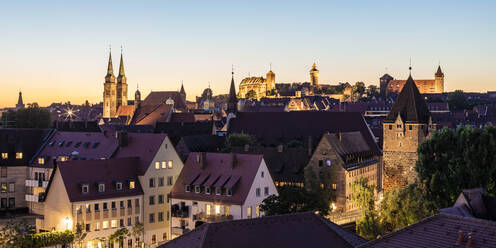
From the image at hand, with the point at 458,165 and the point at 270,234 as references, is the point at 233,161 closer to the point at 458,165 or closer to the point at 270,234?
the point at 458,165

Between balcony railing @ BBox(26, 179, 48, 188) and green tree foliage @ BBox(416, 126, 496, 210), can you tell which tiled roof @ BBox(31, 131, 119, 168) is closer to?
balcony railing @ BBox(26, 179, 48, 188)

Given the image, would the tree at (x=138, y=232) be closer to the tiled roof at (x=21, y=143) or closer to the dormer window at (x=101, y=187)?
the dormer window at (x=101, y=187)

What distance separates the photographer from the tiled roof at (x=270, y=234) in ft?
95.0

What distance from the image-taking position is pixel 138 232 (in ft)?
197

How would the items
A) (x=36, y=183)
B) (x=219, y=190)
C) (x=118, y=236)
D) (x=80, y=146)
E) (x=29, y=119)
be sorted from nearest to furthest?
(x=118, y=236) < (x=219, y=190) < (x=36, y=183) < (x=80, y=146) < (x=29, y=119)

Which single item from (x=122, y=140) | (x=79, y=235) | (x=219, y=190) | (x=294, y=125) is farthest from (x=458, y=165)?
(x=294, y=125)

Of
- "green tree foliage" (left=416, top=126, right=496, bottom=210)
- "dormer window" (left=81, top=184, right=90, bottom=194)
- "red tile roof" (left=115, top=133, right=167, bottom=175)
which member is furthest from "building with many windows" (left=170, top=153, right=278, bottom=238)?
"green tree foliage" (left=416, top=126, right=496, bottom=210)

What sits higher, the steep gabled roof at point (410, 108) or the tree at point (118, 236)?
the steep gabled roof at point (410, 108)

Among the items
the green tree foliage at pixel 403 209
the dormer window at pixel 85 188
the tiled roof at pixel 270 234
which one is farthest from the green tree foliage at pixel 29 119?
the tiled roof at pixel 270 234

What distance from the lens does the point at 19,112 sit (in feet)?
415

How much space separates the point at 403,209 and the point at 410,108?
120ft

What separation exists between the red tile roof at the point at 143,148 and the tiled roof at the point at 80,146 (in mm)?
1864

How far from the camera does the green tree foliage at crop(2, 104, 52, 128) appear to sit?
12331 centimetres

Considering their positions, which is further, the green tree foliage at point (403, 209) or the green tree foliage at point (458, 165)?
the green tree foliage at point (403, 209)
